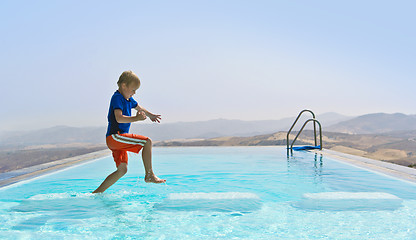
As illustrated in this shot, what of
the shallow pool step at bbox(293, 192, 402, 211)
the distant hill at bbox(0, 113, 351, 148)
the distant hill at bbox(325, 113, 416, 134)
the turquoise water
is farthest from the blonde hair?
the distant hill at bbox(325, 113, 416, 134)

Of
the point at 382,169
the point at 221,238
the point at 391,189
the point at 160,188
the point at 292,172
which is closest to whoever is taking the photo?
the point at 221,238

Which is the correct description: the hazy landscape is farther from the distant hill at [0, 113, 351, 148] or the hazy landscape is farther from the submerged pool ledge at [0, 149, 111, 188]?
the submerged pool ledge at [0, 149, 111, 188]

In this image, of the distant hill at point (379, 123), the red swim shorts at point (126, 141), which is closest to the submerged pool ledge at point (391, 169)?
the red swim shorts at point (126, 141)

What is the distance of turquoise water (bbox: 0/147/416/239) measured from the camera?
2047 mm

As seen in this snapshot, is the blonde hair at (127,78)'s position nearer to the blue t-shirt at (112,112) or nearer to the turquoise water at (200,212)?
the blue t-shirt at (112,112)

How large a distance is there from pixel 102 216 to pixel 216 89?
59.7ft

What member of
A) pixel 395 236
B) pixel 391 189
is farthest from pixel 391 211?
pixel 391 189

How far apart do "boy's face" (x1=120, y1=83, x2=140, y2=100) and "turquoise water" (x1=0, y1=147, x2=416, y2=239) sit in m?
0.90

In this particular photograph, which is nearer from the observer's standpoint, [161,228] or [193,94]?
[161,228]

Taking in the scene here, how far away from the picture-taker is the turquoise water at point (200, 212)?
80.6 inches

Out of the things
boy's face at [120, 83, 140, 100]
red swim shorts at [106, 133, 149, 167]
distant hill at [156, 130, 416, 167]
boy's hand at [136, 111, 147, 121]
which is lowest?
distant hill at [156, 130, 416, 167]

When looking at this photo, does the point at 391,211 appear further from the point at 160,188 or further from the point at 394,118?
the point at 394,118

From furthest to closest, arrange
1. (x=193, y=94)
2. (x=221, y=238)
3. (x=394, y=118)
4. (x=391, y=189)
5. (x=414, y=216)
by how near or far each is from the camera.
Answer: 1. (x=394, y=118)
2. (x=193, y=94)
3. (x=391, y=189)
4. (x=414, y=216)
5. (x=221, y=238)

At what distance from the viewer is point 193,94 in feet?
65.3
